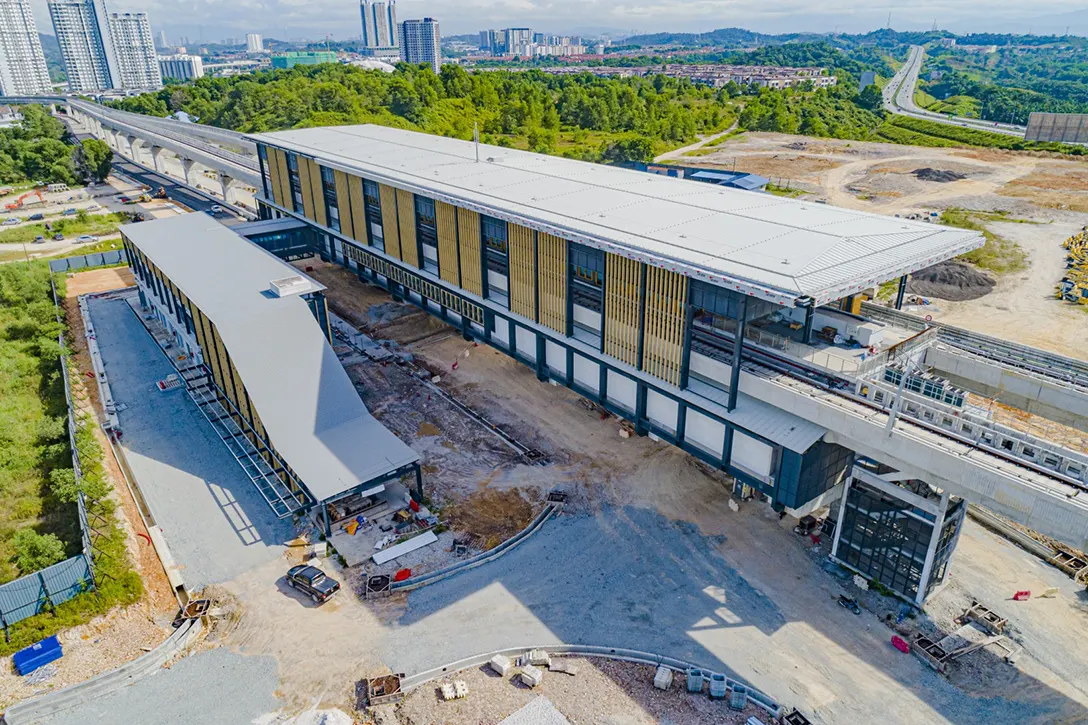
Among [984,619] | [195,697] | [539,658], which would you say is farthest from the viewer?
[984,619]

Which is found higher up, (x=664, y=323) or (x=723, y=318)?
(x=664, y=323)

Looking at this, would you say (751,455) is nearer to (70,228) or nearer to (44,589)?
(44,589)

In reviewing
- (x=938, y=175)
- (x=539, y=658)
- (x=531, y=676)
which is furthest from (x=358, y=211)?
(x=938, y=175)

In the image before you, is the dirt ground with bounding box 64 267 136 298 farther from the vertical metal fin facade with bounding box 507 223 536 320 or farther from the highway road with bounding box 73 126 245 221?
the vertical metal fin facade with bounding box 507 223 536 320

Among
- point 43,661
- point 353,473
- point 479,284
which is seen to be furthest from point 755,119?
point 43,661

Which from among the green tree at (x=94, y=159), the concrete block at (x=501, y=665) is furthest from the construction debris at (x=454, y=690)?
the green tree at (x=94, y=159)
